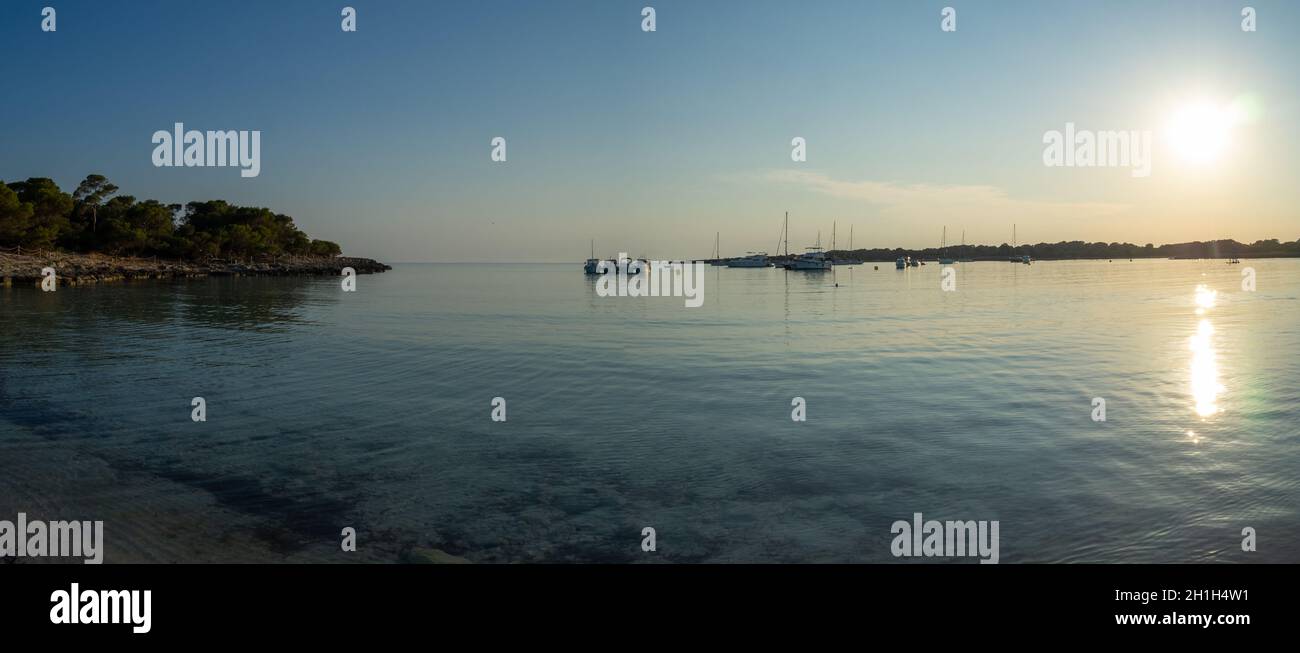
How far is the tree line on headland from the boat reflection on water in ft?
371

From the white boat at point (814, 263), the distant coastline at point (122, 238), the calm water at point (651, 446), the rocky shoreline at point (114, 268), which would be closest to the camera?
the calm water at point (651, 446)

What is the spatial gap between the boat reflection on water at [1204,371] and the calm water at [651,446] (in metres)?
0.17

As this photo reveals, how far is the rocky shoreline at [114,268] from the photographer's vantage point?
7534 cm

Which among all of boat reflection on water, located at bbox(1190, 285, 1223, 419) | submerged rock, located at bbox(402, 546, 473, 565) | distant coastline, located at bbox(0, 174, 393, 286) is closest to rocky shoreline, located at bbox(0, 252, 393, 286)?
distant coastline, located at bbox(0, 174, 393, 286)

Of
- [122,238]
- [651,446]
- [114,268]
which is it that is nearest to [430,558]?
[651,446]

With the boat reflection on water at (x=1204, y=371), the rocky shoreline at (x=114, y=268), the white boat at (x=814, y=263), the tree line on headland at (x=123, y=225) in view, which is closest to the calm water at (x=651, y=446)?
the boat reflection on water at (x=1204, y=371)

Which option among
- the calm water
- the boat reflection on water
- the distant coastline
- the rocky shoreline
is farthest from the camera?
the distant coastline

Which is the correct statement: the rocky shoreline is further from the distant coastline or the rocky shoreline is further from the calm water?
the calm water

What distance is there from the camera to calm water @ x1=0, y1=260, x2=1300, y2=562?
370 inches

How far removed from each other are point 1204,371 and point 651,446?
1966cm

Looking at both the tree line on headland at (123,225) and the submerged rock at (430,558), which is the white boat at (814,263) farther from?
the submerged rock at (430,558)

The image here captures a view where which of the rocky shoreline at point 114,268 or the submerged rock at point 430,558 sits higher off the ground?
the rocky shoreline at point 114,268
